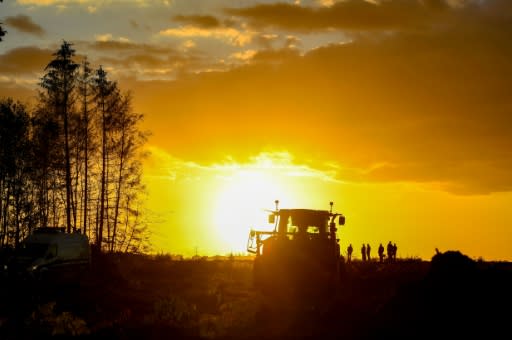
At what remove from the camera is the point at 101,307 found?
90.4ft

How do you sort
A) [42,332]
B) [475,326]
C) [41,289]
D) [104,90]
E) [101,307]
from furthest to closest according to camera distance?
[104,90] → [41,289] → [101,307] → [42,332] → [475,326]

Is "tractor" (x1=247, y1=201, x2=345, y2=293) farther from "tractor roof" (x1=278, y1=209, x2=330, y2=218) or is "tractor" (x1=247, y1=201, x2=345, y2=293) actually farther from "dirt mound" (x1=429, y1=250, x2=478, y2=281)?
"dirt mound" (x1=429, y1=250, x2=478, y2=281)

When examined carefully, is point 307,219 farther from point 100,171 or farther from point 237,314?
point 100,171

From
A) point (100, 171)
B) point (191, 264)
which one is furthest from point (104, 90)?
point (191, 264)

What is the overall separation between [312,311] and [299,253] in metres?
2.14

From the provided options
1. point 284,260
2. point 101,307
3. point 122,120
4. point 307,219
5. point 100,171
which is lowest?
point 101,307

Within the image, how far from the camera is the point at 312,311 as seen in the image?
22266 millimetres

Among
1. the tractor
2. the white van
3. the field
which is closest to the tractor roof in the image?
the tractor

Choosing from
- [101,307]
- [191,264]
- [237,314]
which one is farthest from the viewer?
[191,264]

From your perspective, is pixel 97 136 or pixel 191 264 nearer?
pixel 191 264

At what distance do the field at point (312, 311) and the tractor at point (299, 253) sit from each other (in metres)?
0.50

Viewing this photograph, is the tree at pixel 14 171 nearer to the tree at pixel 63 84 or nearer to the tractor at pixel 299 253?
the tree at pixel 63 84

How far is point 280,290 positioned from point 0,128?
35.0 metres

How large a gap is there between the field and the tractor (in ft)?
1.65
